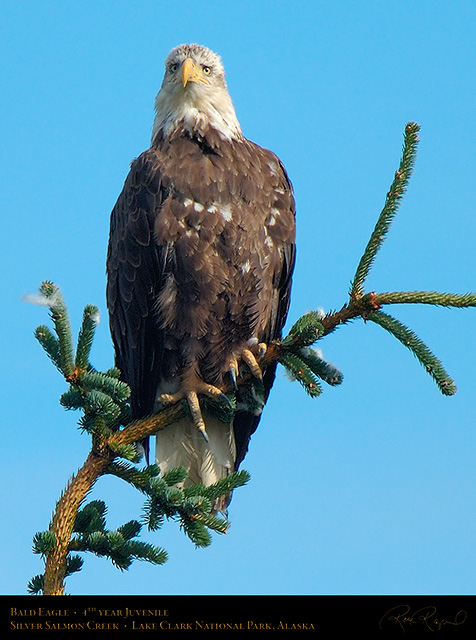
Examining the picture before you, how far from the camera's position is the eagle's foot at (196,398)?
514 cm

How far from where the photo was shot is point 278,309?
5.81 metres

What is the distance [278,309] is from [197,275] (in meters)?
0.73

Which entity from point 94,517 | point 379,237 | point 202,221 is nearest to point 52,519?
point 94,517

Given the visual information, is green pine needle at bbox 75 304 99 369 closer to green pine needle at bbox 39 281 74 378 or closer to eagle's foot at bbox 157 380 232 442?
green pine needle at bbox 39 281 74 378

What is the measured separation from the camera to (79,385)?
379 centimetres

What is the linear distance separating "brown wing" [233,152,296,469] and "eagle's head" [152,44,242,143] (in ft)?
1.50

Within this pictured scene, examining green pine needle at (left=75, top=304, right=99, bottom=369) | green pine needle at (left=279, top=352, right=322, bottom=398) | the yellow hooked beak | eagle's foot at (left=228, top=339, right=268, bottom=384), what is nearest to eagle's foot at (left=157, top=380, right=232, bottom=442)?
eagle's foot at (left=228, top=339, right=268, bottom=384)

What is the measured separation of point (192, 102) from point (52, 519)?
10.9 feet

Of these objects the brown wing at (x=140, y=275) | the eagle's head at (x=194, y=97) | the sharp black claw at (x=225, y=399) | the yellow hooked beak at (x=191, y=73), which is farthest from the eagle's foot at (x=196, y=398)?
the yellow hooked beak at (x=191, y=73)

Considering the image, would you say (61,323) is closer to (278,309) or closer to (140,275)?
(140,275)

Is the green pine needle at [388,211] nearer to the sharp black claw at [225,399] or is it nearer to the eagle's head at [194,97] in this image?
the sharp black claw at [225,399]

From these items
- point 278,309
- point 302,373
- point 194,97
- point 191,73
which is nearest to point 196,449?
point 278,309

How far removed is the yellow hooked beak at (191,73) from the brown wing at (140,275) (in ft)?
2.46
